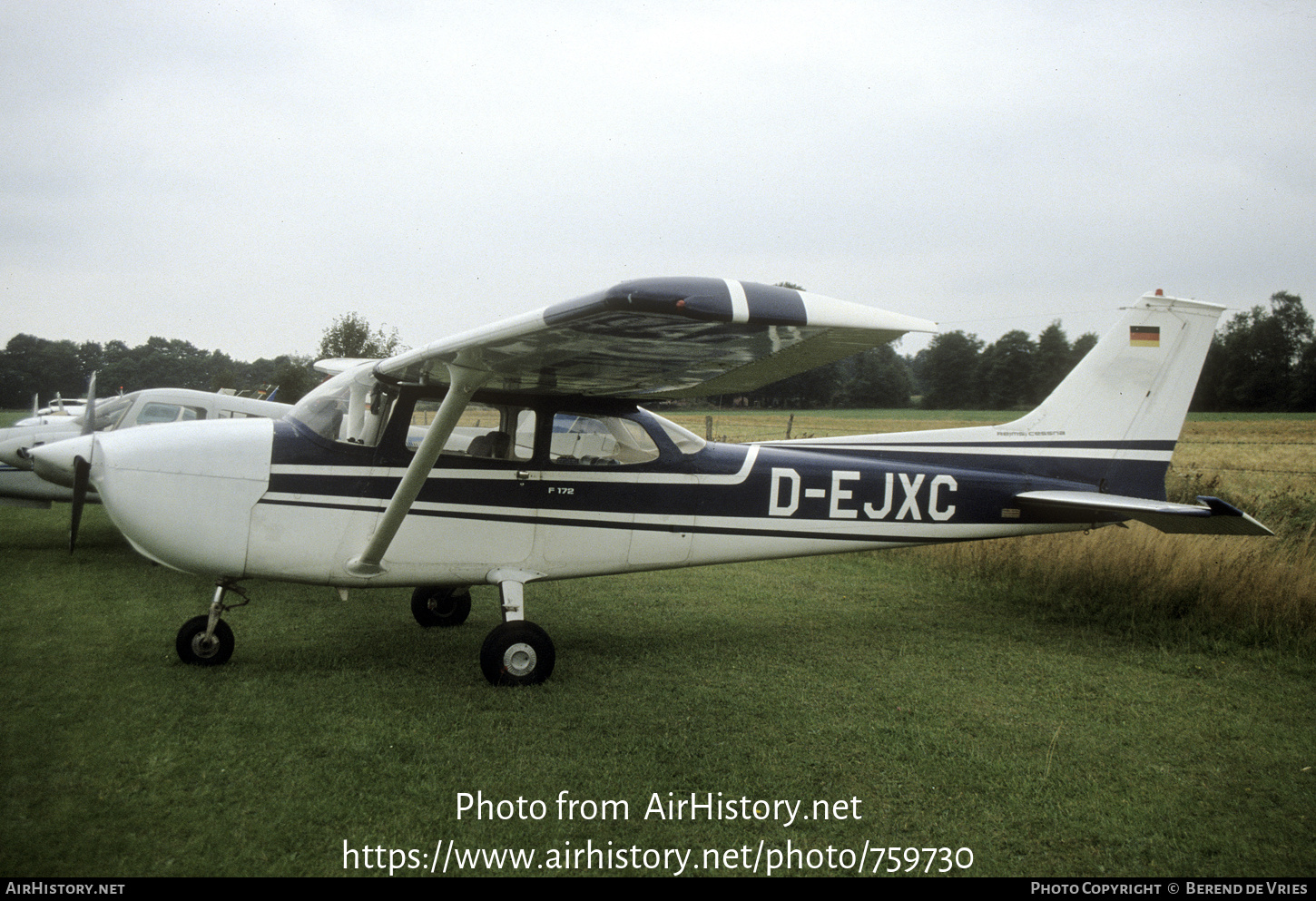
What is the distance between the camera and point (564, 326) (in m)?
3.51

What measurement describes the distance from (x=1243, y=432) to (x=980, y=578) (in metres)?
9.61

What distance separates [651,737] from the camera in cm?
410

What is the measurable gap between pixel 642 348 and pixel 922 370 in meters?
15.3

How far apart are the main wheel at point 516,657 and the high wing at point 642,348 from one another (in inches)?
35.8

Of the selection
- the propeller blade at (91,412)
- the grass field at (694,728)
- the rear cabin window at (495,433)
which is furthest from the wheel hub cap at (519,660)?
the propeller blade at (91,412)

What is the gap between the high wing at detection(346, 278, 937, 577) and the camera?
3113 millimetres

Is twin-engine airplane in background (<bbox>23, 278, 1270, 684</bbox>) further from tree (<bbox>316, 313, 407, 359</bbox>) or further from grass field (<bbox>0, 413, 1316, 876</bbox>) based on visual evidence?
tree (<bbox>316, 313, 407, 359</bbox>)

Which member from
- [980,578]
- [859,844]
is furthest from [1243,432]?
[859,844]

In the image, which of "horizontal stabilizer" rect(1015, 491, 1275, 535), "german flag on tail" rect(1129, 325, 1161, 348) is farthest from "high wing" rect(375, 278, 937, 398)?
"german flag on tail" rect(1129, 325, 1161, 348)

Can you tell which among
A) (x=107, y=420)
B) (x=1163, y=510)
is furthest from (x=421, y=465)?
(x=107, y=420)

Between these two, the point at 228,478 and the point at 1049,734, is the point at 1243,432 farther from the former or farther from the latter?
the point at 228,478

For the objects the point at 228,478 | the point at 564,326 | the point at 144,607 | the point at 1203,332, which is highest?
the point at 1203,332

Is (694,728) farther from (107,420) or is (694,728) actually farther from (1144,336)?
(107,420)

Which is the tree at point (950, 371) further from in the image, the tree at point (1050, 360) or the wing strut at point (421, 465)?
the wing strut at point (421, 465)
